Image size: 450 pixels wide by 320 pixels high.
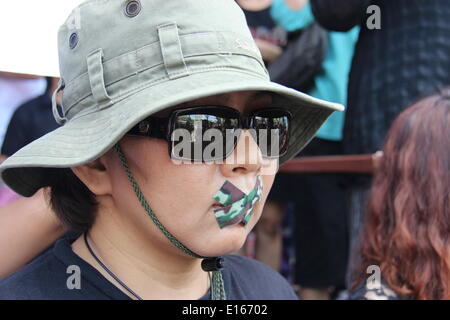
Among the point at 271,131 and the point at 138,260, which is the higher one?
the point at 271,131

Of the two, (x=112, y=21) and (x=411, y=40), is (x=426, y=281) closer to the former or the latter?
(x=411, y=40)


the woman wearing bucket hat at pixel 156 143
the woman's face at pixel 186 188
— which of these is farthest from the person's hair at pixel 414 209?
the woman's face at pixel 186 188

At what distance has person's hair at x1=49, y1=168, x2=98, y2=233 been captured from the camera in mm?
1475

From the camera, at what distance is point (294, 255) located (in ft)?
12.5

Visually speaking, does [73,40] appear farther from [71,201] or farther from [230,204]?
[230,204]

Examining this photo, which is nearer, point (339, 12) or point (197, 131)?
point (197, 131)

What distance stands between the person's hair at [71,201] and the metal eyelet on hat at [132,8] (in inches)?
17.5

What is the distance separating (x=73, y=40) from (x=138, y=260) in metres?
0.53

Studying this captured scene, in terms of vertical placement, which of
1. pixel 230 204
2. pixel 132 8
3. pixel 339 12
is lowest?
pixel 230 204

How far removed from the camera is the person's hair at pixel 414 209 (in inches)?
78.9

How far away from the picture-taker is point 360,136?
268 centimetres

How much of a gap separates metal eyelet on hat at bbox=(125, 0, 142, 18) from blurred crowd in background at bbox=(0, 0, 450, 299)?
4.05 ft

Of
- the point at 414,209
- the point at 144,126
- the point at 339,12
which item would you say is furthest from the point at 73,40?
the point at 339,12
